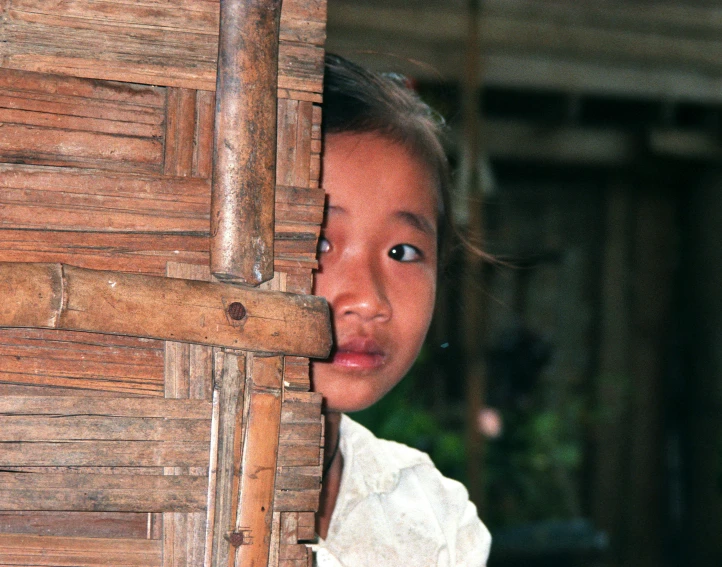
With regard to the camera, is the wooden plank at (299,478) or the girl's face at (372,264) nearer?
the wooden plank at (299,478)

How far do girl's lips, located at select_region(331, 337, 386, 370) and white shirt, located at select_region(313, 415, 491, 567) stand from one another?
31 centimetres

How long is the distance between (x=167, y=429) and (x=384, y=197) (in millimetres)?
553

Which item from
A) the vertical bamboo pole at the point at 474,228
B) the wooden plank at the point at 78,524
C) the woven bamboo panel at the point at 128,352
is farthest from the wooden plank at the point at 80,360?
the vertical bamboo pole at the point at 474,228

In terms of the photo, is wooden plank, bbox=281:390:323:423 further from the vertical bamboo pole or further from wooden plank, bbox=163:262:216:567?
the vertical bamboo pole

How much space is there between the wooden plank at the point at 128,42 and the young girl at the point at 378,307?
397mm

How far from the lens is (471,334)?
3.27 meters

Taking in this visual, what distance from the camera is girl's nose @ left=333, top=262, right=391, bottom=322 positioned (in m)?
1.18

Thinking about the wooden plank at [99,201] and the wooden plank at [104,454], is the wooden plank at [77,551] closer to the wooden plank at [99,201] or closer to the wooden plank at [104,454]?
the wooden plank at [104,454]

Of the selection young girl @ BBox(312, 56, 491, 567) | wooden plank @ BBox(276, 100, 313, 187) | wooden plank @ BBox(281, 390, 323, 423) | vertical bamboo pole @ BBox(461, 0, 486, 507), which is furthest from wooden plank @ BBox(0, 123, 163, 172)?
vertical bamboo pole @ BBox(461, 0, 486, 507)

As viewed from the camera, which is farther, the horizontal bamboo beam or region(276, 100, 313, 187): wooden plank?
region(276, 100, 313, 187): wooden plank

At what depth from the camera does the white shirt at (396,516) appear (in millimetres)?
1418

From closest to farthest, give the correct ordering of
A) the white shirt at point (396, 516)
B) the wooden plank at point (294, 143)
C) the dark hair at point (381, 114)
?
1. the wooden plank at point (294, 143)
2. the dark hair at point (381, 114)
3. the white shirt at point (396, 516)

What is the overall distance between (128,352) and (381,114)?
26.8 inches

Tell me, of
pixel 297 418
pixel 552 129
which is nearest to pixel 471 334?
pixel 552 129
